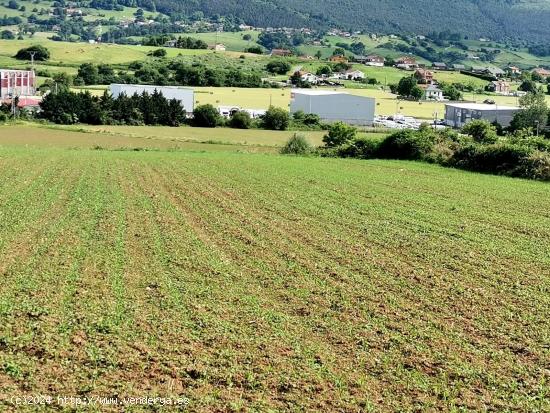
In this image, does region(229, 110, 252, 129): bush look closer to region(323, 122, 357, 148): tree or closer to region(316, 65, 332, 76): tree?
region(323, 122, 357, 148): tree

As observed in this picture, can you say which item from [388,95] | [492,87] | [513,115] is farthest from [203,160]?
[492,87]

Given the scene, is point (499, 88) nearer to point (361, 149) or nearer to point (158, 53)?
point (158, 53)

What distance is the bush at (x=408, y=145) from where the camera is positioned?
152ft

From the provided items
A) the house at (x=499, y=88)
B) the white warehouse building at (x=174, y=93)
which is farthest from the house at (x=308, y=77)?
the white warehouse building at (x=174, y=93)

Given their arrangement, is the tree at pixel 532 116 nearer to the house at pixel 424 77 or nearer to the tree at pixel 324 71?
the house at pixel 424 77

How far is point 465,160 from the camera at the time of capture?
42531mm

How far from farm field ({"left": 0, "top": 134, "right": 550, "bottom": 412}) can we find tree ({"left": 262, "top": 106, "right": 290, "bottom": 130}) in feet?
172

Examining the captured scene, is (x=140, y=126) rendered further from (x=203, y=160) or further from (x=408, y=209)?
(x=408, y=209)

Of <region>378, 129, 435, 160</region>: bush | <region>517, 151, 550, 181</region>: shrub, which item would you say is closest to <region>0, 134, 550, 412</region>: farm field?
<region>517, 151, 550, 181</region>: shrub

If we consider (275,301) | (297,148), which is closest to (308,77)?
(297,148)

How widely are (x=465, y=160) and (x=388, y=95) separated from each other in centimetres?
8359

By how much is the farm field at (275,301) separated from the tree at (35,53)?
353 ft

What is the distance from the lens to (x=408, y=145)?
4706cm

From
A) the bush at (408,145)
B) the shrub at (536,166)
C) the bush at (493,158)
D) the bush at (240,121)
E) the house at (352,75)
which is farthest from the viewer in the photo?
the house at (352,75)
